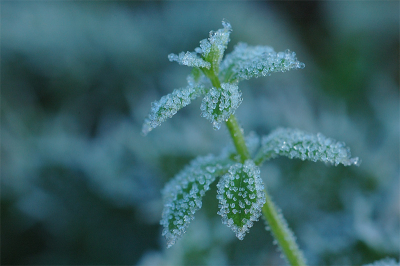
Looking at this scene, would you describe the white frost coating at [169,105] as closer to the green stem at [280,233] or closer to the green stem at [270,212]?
the green stem at [270,212]

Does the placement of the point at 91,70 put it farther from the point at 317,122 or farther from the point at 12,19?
the point at 317,122

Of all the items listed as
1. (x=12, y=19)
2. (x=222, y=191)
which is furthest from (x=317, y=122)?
(x=12, y=19)

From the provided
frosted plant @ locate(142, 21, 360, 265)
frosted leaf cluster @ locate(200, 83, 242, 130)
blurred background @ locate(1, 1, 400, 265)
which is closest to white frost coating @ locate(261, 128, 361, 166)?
frosted plant @ locate(142, 21, 360, 265)

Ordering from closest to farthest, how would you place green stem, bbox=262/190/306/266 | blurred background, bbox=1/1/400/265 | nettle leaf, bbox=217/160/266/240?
nettle leaf, bbox=217/160/266/240 < green stem, bbox=262/190/306/266 < blurred background, bbox=1/1/400/265

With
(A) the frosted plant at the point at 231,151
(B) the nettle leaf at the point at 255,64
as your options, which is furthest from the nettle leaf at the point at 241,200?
(B) the nettle leaf at the point at 255,64

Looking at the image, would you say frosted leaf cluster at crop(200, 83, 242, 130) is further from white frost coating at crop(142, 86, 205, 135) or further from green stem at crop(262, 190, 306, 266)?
green stem at crop(262, 190, 306, 266)

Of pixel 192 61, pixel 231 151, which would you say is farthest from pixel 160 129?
pixel 192 61
